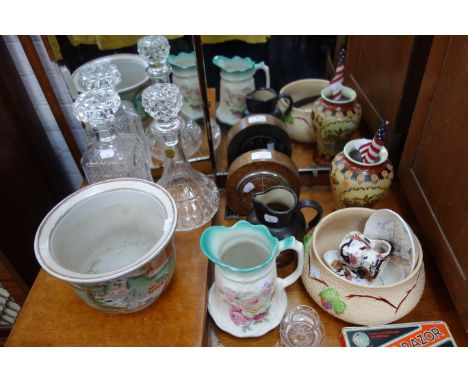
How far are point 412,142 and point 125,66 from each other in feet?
1.89

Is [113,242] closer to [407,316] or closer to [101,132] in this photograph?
[101,132]

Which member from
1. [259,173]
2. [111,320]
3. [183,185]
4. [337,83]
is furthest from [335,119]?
[111,320]

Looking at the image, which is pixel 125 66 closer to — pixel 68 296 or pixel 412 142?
pixel 68 296

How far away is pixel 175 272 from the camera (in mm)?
640

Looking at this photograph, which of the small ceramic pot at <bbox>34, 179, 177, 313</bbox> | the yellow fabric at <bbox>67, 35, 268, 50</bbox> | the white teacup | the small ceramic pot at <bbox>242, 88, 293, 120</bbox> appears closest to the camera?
the small ceramic pot at <bbox>34, 179, 177, 313</bbox>

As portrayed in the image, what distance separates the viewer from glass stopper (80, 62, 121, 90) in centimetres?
69

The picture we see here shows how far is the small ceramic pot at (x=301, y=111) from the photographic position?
0.85 metres

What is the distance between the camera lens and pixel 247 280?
1.69 feet

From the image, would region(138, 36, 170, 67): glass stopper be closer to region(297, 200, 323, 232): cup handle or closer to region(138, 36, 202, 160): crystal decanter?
region(138, 36, 202, 160): crystal decanter

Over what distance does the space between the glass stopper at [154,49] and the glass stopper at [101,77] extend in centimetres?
7

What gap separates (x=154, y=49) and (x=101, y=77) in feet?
0.40

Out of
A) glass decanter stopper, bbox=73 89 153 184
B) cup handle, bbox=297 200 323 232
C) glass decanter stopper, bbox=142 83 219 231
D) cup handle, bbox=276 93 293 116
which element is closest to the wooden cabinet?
cup handle, bbox=297 200 323 232

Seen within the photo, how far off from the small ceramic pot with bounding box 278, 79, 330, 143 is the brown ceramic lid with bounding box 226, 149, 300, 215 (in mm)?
177

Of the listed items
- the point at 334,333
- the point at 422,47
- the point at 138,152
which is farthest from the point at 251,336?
the point at 422,47
